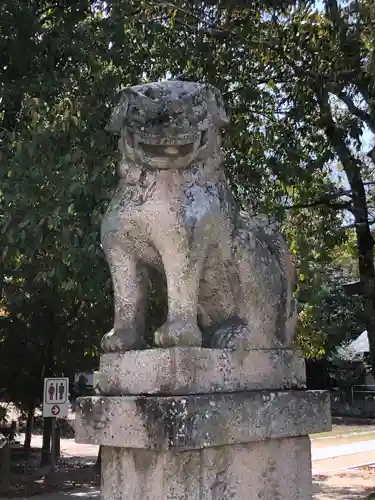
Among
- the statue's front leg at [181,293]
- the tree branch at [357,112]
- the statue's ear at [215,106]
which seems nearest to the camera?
the statue's front leg at [181,293]

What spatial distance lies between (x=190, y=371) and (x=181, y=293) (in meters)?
0.34

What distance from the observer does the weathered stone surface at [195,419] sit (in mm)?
2506

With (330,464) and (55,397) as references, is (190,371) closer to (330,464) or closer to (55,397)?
(55,397)

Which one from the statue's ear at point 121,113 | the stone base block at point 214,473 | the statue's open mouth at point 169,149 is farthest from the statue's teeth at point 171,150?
the stone base block at point 214,473

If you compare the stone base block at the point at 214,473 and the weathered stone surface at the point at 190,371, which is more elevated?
the weathered stone surface at the point at 190,371

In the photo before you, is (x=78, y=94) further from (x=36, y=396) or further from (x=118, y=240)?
(x=36, y=396)

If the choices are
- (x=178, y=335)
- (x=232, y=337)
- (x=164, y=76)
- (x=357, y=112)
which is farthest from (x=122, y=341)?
(x=357, y=112)

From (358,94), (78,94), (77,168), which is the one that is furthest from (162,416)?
(358,94)

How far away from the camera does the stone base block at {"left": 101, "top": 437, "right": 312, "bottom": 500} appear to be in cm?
256

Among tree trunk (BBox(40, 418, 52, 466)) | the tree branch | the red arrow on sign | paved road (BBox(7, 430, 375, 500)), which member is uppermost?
the tree branch

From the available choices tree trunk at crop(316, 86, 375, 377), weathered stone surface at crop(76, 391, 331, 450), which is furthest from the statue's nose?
tree trunk at crop(316, 86, 375, 377)

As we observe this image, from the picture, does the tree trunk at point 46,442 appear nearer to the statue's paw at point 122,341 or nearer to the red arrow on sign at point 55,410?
the red arrow on sign at point 55,410

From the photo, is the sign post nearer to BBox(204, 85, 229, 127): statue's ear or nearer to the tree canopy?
the tree canopy

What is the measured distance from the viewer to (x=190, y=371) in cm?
267
